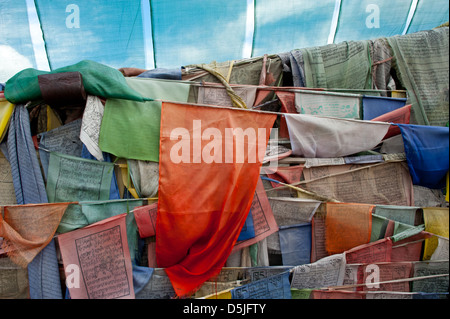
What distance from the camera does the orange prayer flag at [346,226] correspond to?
247cm

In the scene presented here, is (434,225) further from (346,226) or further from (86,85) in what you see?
(86,85)

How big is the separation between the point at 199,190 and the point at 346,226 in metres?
1.36

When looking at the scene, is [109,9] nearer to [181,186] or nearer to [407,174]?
[181,186]

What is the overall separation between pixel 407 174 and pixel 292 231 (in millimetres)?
1245

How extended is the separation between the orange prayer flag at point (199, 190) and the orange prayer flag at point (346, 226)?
2.68 ft

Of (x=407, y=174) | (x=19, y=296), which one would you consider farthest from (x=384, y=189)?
(x=19, y=296)

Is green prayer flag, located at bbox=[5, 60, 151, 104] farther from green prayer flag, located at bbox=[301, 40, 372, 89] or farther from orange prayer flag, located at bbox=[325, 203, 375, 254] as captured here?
orange prayer flag, located at bbox=[325, 203, 375, 254]

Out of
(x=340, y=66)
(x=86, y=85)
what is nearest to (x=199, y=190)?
(x=86, y=85)

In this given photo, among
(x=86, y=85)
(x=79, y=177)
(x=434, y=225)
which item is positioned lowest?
(x=434, y=225)

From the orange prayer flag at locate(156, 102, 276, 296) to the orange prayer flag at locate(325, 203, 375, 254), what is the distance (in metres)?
0.82

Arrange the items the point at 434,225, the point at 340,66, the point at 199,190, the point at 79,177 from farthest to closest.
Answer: the point at 340,66
the point at 434,225
the point at 79,177
the point at 199,190

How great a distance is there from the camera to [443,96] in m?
2.83

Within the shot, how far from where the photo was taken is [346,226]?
248cm

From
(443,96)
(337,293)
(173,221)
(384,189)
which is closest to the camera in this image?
(173,221)
